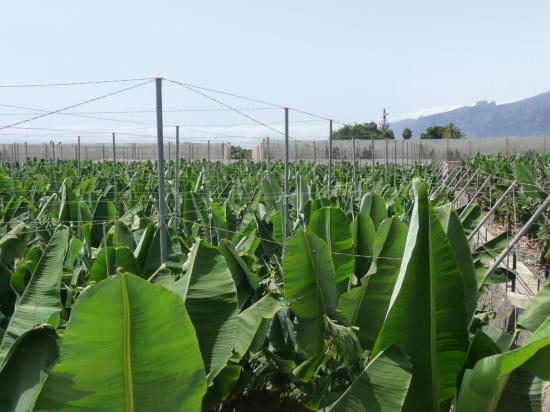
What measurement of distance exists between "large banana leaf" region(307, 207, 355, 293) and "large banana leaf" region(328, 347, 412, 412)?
5.12 ft

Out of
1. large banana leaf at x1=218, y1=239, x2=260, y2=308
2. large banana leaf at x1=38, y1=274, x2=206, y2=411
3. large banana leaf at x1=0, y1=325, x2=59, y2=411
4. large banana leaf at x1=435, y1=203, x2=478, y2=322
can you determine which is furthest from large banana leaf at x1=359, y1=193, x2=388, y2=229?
large banana leaf at x1=0, y1=325, x2=59, y2=411

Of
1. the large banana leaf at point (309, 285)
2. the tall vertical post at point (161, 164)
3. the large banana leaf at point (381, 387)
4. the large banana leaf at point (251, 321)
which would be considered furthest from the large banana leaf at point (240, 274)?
the large banana leaf at point (381, 387)

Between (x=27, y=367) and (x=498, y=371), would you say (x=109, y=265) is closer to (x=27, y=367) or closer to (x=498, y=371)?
(x=27, y=367)

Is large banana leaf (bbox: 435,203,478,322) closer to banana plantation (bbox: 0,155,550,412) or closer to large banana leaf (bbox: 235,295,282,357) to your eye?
banana plantation (bbox: 0,155,550,412)

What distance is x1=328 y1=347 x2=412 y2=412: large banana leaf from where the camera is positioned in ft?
7.83

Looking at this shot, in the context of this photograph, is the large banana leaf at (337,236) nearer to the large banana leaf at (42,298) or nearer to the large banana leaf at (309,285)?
the large banana leaf at (309,285)

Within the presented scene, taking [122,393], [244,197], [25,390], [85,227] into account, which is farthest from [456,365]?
[244,197]

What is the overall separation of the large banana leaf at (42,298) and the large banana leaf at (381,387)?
1.39 meters

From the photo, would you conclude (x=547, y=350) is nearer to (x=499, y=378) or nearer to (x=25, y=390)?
(x=499, y=378)

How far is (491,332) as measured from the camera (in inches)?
120

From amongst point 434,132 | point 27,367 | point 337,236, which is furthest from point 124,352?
point 434,132

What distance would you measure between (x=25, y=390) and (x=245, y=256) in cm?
254

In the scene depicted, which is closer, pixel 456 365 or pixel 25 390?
pixel 25 390

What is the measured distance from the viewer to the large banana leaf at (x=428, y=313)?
2.40 metres
